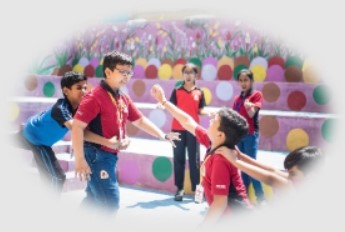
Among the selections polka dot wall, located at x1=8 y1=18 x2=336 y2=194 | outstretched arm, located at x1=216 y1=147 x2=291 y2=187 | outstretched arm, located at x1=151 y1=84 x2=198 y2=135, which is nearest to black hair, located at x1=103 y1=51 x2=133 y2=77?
outstretched arm, located at x1=151 y1=84 x2=198 y2=135

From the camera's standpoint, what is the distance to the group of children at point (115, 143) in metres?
2.16

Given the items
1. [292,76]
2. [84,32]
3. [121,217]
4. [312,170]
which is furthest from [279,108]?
[84,32]

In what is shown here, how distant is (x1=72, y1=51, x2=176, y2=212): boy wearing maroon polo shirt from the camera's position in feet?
8.47

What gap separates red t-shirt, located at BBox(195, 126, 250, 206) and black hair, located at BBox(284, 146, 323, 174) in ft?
1.00

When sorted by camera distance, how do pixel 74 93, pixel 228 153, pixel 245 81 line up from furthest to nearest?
pixel 245 81 → pixel 74 93 → pixel 228 153

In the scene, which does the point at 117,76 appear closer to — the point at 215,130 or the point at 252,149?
the point at 215,130

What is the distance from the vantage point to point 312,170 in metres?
2.14

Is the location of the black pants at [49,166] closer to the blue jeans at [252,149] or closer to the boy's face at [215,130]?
the boy's face at [215,130]

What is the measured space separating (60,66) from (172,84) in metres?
3.96

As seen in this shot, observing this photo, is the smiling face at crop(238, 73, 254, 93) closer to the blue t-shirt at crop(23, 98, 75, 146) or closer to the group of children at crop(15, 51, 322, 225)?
the group of children at crop(15, 51, 322, 225)

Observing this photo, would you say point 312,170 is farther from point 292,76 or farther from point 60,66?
point 60,66

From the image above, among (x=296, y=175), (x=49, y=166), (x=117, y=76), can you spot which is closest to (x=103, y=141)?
(x=117, y=76)

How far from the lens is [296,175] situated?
6.77 feet

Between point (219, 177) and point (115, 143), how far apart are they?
2.64ft
